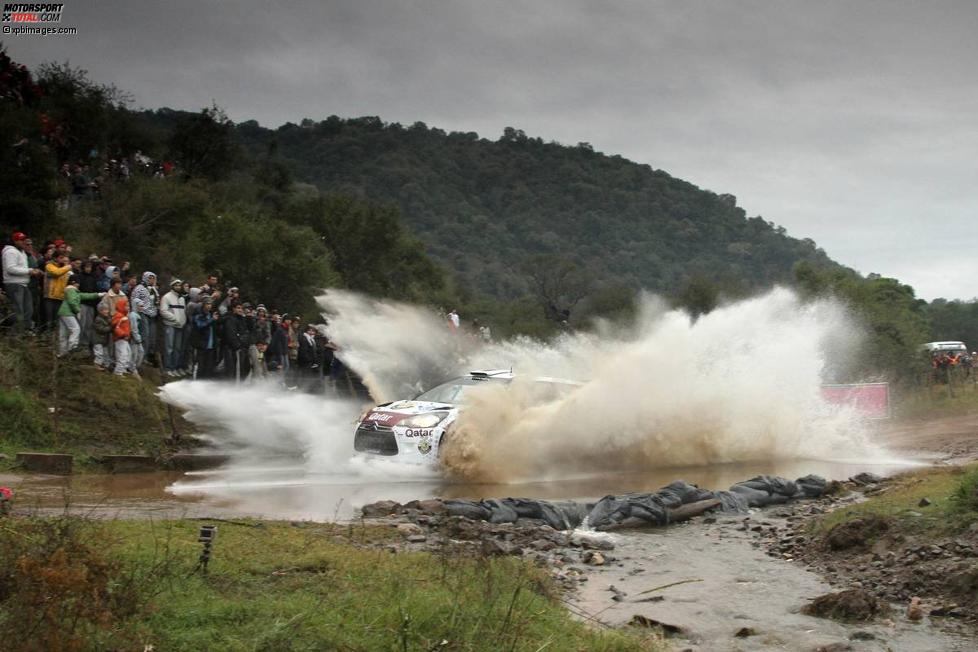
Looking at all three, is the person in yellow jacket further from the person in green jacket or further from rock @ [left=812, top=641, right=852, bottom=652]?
→ rock @ [left=812, top=641, right=852, bottom=652]

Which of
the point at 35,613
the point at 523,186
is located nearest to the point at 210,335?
the point at 35,613

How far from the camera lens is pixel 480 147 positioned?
166125mm

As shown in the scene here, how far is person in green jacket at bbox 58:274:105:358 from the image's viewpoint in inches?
691

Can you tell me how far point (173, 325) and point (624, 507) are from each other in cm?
1109

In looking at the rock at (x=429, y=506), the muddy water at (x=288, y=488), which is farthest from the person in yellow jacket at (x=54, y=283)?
the rock at (x=429, y=506)

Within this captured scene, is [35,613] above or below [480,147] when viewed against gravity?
below

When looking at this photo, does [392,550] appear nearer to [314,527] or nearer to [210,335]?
[314,527]

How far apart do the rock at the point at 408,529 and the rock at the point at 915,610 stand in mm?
4950

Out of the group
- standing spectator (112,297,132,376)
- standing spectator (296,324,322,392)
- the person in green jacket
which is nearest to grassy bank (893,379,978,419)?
standing spectator (296,324,322,392)

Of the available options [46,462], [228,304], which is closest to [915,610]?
[46,462]

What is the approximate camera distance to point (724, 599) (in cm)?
926

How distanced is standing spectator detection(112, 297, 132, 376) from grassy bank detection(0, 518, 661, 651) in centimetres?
1033

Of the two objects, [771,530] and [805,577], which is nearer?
[805,577]

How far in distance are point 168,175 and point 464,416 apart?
20.5m
